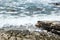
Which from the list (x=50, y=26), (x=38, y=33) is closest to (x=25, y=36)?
(x=38, y=33)

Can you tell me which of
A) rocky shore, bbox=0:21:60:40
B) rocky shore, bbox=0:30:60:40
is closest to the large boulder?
rocky shore, bbox=0:21:60:40

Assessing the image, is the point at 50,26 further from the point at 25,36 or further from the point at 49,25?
the point at 25,36

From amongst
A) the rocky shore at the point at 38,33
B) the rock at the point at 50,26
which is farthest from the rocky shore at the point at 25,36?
the rock at the point at 50,26

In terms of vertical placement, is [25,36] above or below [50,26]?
above

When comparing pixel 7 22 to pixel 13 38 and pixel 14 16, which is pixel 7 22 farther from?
pixel 13 38

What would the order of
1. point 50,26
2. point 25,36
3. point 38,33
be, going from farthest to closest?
point 50,26 < point 38,33 < point 25,36

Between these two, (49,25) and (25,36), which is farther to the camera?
(49,25)

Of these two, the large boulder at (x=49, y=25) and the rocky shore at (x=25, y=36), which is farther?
the large boulder at (x=49, y=25)

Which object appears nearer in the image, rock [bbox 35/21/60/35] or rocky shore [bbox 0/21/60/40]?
Answer: rocky shore [bbox 0/21/60/40]

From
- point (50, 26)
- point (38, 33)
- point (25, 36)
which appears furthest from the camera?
point (50, 26)

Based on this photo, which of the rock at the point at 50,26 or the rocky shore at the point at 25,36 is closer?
the rocky shore at the point at 25,36

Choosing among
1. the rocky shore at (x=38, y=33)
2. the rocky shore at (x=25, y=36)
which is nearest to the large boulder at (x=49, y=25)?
the rocky shore at (x=38, y=33)

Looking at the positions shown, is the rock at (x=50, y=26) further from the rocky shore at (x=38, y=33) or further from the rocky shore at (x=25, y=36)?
the rocky shore at (x=25, y=36)

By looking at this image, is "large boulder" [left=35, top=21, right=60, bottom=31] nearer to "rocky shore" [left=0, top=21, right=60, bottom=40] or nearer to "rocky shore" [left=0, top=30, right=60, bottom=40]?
"rocky shore" [left=0, top=21, right=60, bottom=40]
